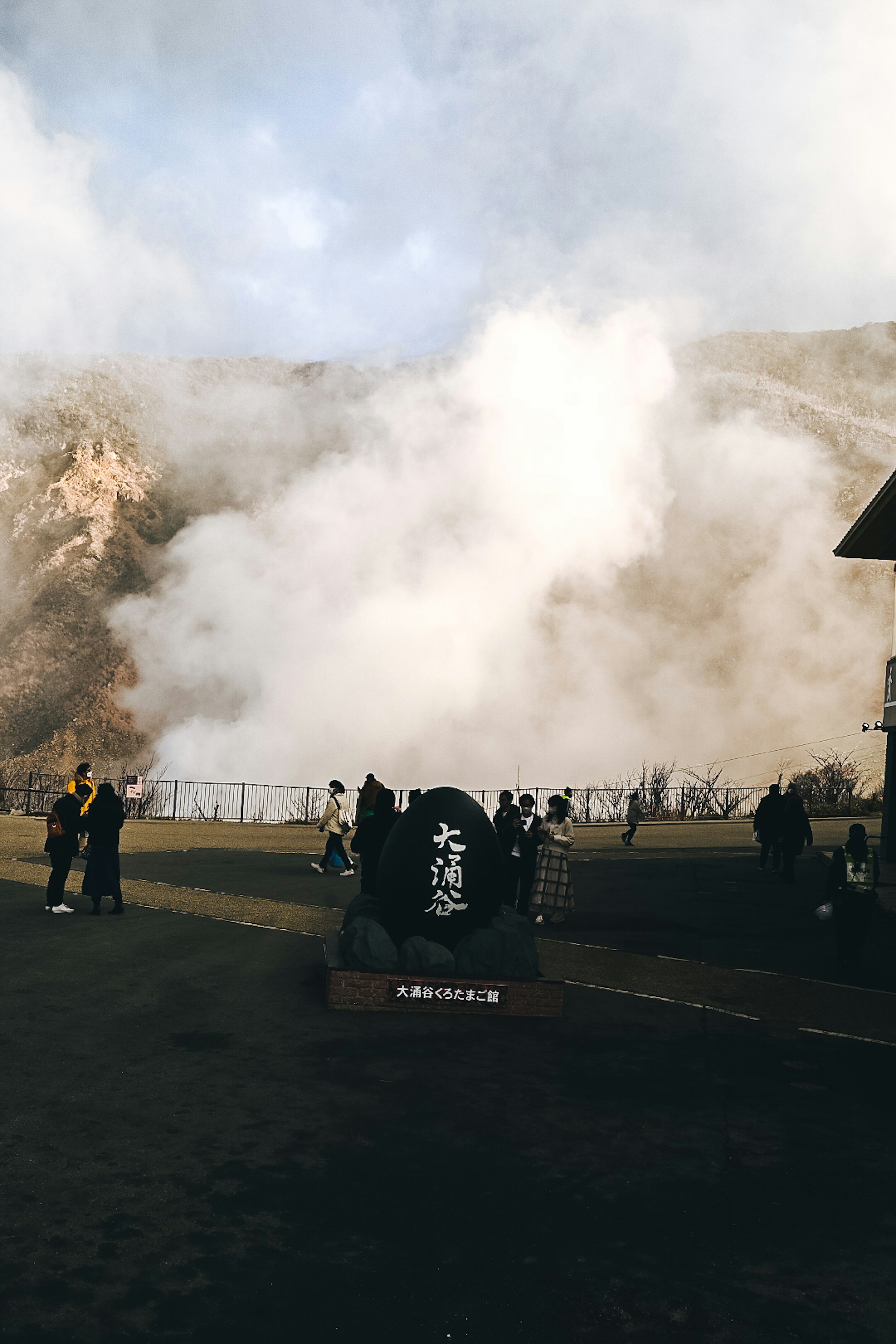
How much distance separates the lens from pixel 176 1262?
423 centimetres

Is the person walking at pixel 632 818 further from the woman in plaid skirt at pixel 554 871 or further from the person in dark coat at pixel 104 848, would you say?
the person in dark coat at pixel 104 848

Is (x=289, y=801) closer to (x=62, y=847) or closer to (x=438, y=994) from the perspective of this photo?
(x=62, y=847)

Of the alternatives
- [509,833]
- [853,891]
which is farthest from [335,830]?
[853,891]

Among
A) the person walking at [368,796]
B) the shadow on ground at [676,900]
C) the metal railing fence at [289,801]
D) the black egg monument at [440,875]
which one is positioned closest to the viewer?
the black egg monument at [440,875]

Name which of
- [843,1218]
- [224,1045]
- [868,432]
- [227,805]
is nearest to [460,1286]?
[843,1218]

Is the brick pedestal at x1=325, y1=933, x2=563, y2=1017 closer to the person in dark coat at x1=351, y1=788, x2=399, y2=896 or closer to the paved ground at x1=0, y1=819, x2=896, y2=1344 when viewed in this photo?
the paved ground at x1=0, y1=819, x2=896, y2=1344

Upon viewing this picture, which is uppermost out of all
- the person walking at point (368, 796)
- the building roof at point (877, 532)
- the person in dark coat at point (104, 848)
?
the building roof at point (877, 532)

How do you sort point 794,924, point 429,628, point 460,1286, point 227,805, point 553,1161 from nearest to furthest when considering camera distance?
point 460,1286 → point 553,1161 → point 794,924 → point 227,805 → point 429,628

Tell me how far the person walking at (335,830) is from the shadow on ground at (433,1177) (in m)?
9.36

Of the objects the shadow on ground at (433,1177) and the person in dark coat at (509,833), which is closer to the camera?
the shadow on ground at (433,1177)

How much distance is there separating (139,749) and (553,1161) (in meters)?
55.8

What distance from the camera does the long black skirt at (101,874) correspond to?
1319 cm

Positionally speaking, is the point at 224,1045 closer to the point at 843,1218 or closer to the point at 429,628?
the point at 843,1218

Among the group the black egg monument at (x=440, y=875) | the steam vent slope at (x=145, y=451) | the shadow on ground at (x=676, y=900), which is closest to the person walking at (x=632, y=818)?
the shadow on ground at (x=676, y=900)
